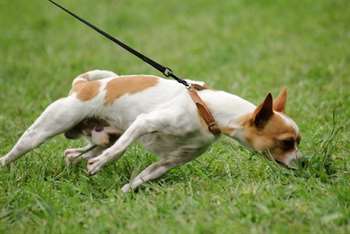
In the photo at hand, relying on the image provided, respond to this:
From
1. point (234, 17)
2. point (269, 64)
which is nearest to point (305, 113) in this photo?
point (269, 64)

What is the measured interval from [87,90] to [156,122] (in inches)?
32.4

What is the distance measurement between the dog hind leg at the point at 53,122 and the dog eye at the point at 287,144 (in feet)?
5.44

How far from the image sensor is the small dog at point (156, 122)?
5.12 m

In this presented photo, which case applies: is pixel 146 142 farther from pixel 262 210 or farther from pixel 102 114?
pixel 262 210

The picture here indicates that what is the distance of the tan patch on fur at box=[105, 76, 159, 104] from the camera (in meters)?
5.57

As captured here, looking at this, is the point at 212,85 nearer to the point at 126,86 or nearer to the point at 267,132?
the point at 126,86

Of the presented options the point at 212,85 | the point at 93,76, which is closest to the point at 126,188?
the point at 93,76

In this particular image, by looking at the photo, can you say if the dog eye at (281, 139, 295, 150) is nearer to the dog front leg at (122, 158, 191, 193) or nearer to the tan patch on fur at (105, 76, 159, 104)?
the dog front leg at (122, 158, 191, 193)

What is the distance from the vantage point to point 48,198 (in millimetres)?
5031

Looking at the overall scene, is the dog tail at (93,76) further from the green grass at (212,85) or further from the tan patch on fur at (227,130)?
the tan patch on fur at (227,130)

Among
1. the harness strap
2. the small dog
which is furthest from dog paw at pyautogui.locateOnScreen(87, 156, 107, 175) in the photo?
the harness strap

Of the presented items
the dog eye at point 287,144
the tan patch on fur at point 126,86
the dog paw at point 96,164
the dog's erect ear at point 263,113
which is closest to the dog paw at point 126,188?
the dog paw at point 96,164

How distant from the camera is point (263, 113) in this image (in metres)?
5.04

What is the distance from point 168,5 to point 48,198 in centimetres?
1131
